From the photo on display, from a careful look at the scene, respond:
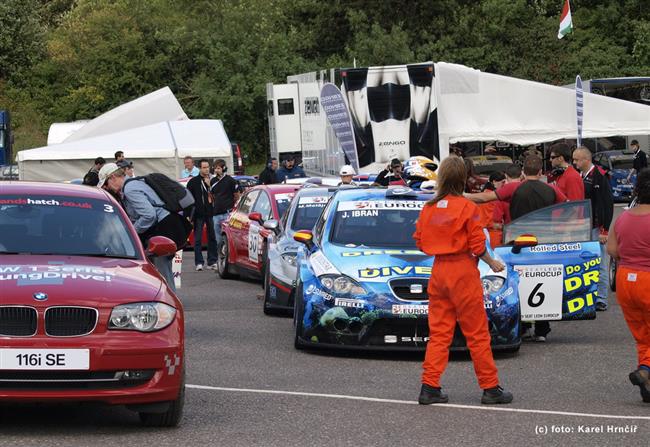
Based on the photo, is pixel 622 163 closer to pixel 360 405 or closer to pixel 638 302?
pixel 638 302

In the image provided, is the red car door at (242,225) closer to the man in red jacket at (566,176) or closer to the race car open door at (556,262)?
the man in red jacket at (566,176)

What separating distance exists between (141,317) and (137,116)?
33.8 m

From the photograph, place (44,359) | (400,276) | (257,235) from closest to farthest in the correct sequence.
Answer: (44,359)
(400,276)
(257,235)

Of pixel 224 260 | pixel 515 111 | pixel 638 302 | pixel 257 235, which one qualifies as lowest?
pixel 224 260

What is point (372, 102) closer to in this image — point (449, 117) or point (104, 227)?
point (449, 117)

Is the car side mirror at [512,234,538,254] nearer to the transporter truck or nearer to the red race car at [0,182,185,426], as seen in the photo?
the red race car at [0,182,185,426]

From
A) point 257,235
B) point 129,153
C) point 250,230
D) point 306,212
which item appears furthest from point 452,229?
point 129,153

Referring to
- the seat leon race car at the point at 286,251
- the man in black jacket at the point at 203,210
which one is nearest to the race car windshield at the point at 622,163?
the man in black jacket at the point at 203,210

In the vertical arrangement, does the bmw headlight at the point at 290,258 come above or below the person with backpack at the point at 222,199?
above

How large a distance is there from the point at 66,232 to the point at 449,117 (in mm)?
20522

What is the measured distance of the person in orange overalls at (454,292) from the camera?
931 centimetres

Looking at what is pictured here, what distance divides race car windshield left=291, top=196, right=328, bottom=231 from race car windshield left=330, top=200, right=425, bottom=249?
3301 millimetres

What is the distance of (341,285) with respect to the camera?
11.9m

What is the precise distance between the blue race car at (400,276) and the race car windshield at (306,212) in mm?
2967
